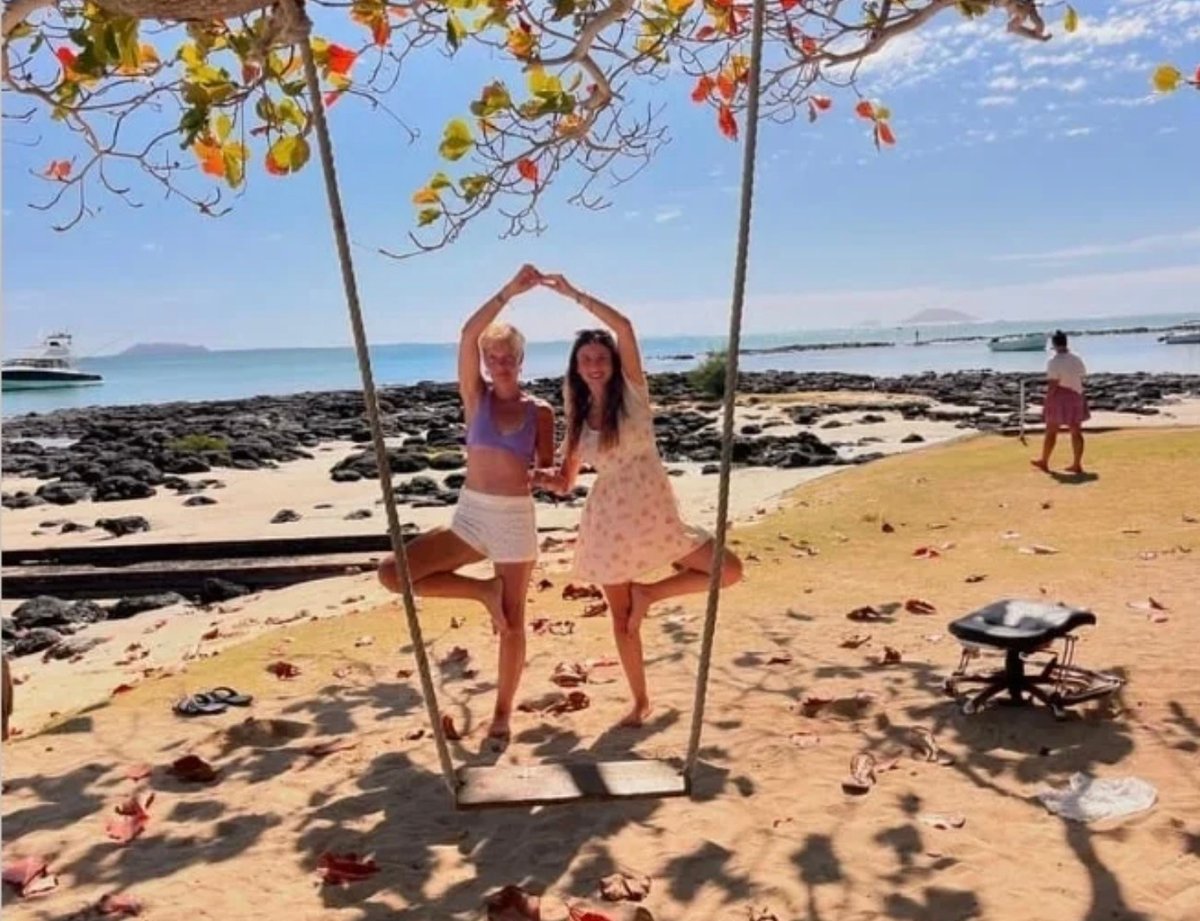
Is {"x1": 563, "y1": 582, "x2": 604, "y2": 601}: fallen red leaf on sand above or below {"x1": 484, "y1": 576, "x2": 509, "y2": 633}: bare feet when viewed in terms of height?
below

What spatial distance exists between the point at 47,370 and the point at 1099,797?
227 feet

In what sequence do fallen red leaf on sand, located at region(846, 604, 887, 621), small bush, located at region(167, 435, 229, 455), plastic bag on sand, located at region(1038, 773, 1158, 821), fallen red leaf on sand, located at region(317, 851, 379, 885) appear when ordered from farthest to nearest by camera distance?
small bush, located at region(167, 435, 229, 455), fallen red leaf on sand, located at region(846, 604, 887, 621), plastic bag on sand, located at region(1038, 773, 1158, 821), fallen red leaf on sand, located at region(317, 851, 379, 885)

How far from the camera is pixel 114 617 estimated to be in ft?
30.6

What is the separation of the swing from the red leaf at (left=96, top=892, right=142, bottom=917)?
92 centimetres

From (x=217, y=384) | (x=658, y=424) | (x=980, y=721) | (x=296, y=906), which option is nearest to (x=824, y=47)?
(x=980, y=721)

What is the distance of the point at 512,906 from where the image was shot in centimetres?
326

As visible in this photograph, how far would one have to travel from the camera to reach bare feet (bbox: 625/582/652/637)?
14.9 ft

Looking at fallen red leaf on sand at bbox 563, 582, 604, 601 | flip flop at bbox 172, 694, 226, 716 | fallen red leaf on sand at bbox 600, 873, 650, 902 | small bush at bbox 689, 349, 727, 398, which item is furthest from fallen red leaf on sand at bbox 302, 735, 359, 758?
small bush at bbox 689, 349, 727, 398

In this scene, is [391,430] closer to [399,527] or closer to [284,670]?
[284,670]

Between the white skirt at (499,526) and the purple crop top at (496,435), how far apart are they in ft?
0.57

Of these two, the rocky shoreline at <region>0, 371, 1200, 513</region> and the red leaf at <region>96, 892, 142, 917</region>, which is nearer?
the red leaf at <region>96, 892, 142, 917</region>

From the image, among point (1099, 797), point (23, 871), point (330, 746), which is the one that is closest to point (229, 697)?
point (330, 746)

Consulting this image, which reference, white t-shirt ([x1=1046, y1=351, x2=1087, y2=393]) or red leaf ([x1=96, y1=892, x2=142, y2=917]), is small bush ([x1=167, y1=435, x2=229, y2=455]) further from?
red leaf ([x1=96, y1=892, x2=142, y2=917])

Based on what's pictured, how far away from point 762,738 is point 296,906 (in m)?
1.99
